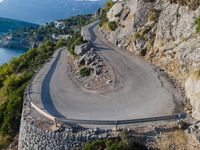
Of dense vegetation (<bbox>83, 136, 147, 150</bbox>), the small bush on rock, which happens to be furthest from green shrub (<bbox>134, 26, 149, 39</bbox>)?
dense vegetation (<bbox>83, 136, 147, 150</bbox>)

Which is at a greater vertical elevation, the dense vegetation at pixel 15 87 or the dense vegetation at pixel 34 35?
the dense vegetation at pixel 34 35

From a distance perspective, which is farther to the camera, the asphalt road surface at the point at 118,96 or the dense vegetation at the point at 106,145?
the asphalt road surface at the point at 118,96

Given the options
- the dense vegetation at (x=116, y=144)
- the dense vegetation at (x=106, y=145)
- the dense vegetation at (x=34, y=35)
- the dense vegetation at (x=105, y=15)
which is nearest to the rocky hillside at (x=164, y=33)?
the dense vegetation at (x=116, y=144)

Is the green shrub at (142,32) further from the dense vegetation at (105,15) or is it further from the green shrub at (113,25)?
the dense vegetation at (105,15)

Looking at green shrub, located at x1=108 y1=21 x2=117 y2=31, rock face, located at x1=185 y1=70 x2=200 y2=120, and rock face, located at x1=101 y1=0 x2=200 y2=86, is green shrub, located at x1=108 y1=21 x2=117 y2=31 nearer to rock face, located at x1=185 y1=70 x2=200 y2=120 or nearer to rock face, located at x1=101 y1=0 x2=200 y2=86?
rock face, located at x1=101 y1=0 x2=200 y2=86

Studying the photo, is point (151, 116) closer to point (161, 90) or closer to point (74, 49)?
point (161, 90)

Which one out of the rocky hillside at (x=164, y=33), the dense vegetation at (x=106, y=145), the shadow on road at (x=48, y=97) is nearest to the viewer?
the dense vegetation at (x=106, y=145)
